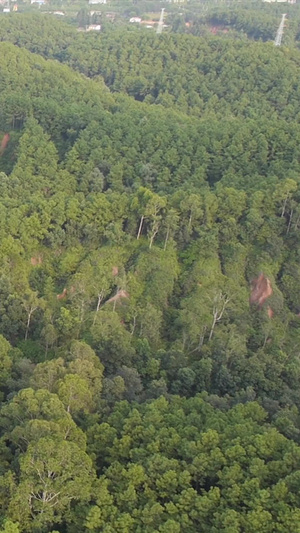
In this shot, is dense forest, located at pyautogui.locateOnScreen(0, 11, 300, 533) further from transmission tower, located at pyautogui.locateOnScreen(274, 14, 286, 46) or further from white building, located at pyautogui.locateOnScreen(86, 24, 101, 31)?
white building, located at pyautogui.locateOnScreen(86, 24, 101, 31)

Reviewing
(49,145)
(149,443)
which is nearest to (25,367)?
(149,443)

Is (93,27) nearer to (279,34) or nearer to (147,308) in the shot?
(279,34)

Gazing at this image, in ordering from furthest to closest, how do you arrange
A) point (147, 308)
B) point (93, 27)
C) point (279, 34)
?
point (93, 27), point (279, 34), point (147, 308)

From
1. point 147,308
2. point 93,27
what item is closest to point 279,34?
point 93,27

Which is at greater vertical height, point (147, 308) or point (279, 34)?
point (279, 34)

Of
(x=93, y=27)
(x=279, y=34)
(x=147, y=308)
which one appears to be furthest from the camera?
(x=93, y=27)

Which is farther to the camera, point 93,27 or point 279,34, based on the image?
point 93,27

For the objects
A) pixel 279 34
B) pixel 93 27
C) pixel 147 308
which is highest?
pixel 279 34

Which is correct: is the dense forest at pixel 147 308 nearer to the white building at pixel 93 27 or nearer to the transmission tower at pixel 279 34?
the transmission tower at pixel 279 34

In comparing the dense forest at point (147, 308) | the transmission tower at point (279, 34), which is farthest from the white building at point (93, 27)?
the dense forest at point (147, 308)

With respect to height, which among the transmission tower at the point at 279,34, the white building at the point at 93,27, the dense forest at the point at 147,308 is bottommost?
the dense forest at the point at 147,308

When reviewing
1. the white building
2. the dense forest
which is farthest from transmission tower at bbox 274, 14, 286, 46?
the white building
